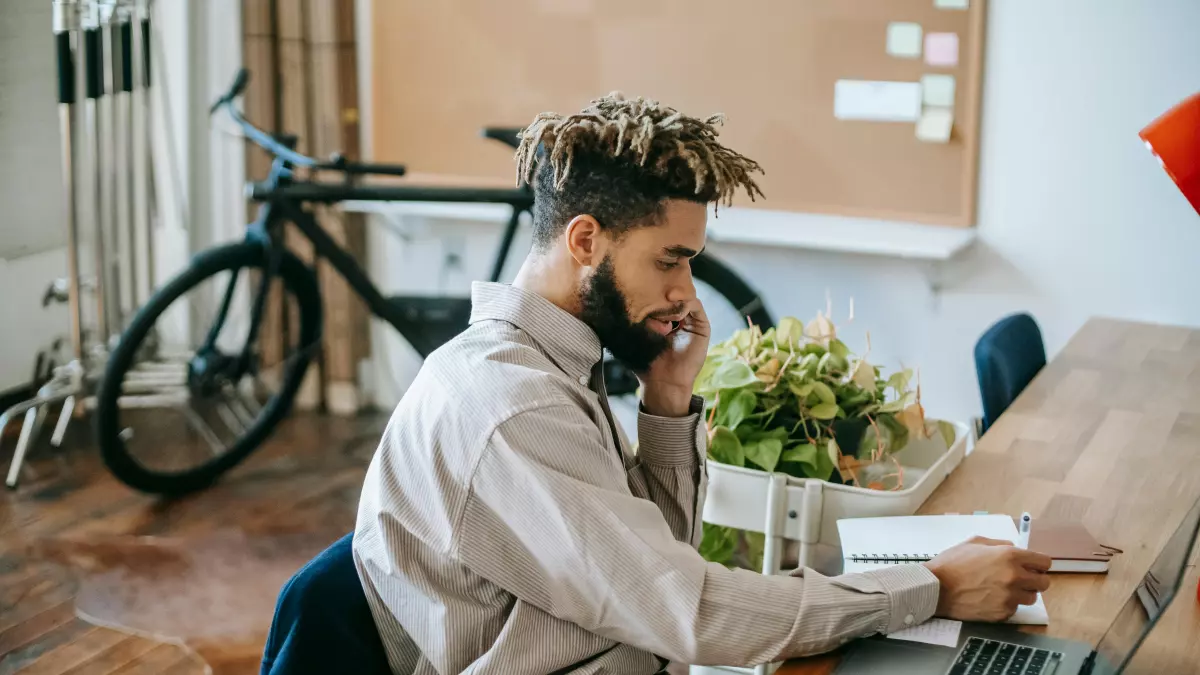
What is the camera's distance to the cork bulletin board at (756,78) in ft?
9.36

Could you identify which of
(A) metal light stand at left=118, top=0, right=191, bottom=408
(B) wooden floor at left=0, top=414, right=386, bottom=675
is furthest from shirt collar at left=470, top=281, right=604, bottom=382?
(A) metal light stand at left=118, top=0, right=191, bottom=408

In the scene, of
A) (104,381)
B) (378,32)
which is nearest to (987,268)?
(378,32)

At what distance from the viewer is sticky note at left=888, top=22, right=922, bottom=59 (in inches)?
111

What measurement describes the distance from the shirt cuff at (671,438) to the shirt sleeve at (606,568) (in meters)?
0.28

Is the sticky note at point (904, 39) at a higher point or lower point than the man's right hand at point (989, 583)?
higher

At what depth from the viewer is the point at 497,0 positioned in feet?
10.7

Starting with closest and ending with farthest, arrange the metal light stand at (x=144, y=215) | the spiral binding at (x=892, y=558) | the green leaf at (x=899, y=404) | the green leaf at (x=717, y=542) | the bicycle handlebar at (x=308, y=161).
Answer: the spiral binding at (x=892, y=558)
the green leaf at (x=899, y=404)
the green leaf at (x=717, y=542)
the bicycle handlebar at (x=308, y=161)
the metal light stand at (x=144, y=215)

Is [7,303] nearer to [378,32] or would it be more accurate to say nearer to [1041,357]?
[378,32]

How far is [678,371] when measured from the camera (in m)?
1.55

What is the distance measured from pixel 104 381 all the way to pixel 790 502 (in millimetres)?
1914

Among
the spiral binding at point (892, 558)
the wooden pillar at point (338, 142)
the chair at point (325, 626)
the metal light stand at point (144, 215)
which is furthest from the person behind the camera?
the wooden pillar at point (338, 142)

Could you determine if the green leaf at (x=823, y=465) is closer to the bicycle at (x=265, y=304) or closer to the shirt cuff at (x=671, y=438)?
the shirt cuff at (x=671, y=438)

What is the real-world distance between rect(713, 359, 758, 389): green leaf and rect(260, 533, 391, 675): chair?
59 centimetres

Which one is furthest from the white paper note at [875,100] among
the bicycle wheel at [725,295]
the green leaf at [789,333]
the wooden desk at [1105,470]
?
the green leaf at [789,333]
